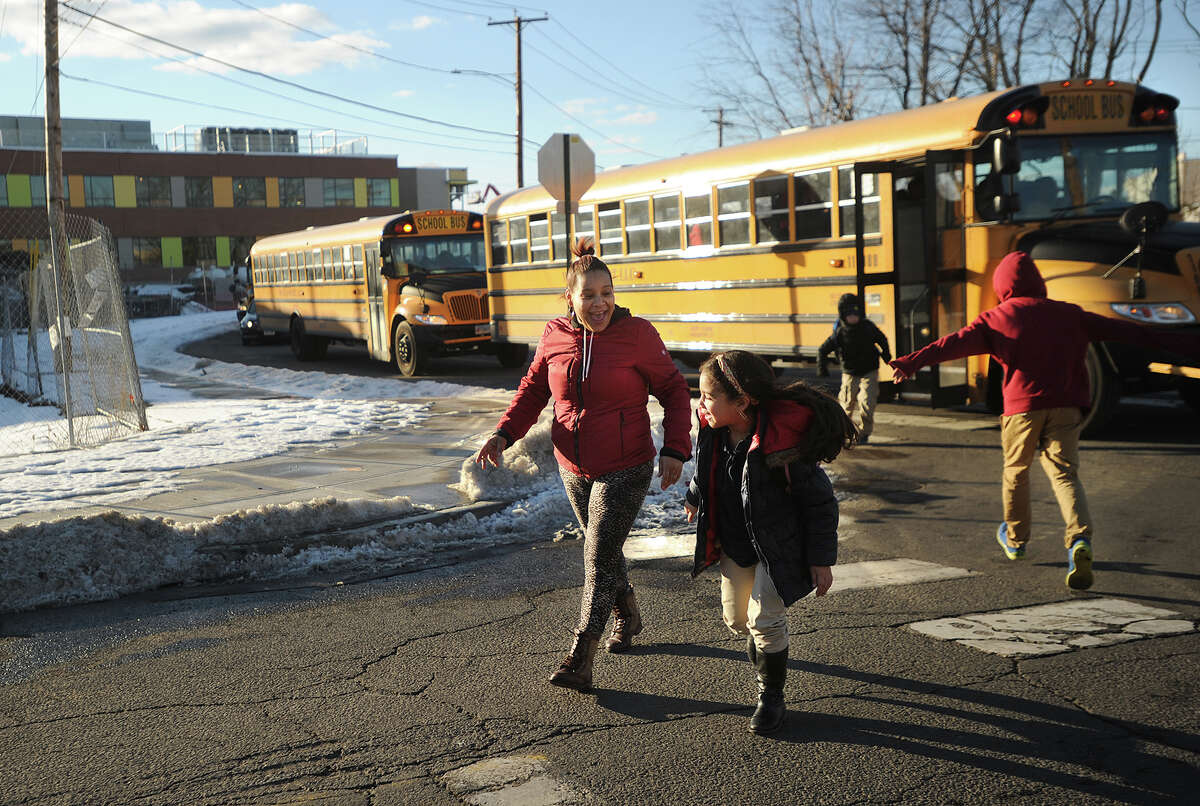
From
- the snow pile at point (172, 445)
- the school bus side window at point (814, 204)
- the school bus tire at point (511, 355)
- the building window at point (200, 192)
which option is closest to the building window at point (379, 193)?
the building window at point (200, 192)

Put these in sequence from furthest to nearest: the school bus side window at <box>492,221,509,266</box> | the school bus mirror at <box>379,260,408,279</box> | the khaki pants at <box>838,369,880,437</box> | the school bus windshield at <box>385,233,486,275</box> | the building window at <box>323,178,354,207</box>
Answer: the building window at <box>323,178,354,207</box>, the school bus windshield at <box>385,233,486,275</box>, the school bus mirror at <box>379,260,408,279</box>, the school bus side window at <box>492,221,509,266</box>, the khaki pants at <box>838,369,880,437</box>

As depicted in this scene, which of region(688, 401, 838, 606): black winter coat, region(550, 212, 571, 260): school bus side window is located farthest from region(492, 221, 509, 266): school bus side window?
region(688, 401, 838, 606): black winter coat

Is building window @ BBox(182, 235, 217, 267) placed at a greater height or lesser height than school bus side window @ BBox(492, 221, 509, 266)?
greater

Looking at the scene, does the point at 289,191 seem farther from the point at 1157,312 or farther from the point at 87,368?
the point at 1157,312

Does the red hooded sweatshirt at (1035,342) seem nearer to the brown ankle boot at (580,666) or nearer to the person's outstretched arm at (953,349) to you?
the person's outstretched arm at (953,349)

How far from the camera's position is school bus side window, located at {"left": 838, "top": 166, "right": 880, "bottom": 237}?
11.2 meters

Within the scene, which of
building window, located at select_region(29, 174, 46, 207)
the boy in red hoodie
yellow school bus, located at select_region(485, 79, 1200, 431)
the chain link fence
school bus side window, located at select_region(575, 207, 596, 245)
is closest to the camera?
the boy in red hoodie

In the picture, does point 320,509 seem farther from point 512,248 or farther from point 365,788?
point 512,248

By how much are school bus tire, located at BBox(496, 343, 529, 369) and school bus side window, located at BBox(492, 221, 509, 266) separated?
1.97 metres

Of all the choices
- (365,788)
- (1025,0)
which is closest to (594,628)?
(365,788)

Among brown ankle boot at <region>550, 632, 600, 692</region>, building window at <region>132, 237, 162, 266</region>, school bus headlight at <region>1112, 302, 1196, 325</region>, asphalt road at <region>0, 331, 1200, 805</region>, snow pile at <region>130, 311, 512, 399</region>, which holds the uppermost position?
building window at <region>132, 237, 162, 266</region>

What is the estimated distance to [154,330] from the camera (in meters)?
37.8

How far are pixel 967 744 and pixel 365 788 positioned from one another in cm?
183

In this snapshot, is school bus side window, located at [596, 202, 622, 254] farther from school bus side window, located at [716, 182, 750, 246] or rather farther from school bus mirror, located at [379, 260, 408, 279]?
school bus mirror, located at [379, 260, 408, 279]
